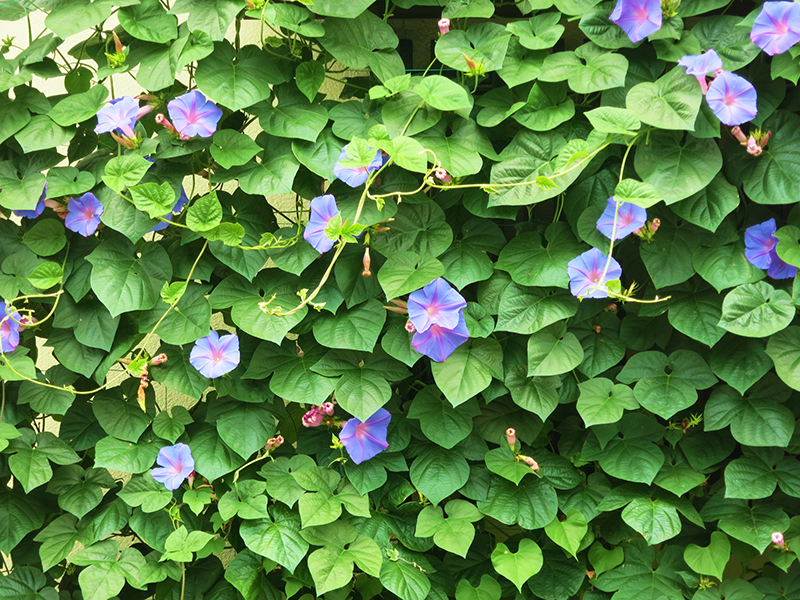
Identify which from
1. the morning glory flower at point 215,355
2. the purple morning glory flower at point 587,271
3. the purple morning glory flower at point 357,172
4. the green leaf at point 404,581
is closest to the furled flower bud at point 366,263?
the purple morning glory flower at point 357,172

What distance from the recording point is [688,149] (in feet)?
4.45

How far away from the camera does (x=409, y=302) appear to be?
1362 millimetres

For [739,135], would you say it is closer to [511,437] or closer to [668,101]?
[668,101]

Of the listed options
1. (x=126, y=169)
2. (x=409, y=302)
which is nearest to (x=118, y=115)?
(x=126, y=169)

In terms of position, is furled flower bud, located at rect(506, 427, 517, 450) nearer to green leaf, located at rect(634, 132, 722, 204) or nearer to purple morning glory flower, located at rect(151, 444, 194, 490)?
green leaf, located at rect(634, 132, 722, 204)

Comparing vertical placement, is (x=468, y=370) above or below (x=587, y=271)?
below

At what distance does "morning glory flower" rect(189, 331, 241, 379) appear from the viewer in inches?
55.7

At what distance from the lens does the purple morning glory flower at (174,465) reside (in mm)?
1472

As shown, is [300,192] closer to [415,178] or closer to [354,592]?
[415,178]

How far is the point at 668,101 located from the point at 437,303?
0.62 metres

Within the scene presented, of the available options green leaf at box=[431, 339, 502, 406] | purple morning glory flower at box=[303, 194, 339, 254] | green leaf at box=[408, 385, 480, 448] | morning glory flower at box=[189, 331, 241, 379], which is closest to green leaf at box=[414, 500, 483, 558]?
green leaf at box=[408, 385, 480, 448]

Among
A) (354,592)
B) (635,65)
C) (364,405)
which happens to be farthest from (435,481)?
(635,65)

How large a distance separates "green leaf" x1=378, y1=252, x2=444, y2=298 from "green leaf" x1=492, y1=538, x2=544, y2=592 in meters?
0.67

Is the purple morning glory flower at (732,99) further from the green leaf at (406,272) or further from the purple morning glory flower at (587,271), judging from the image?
the green leaf at (406,272)
